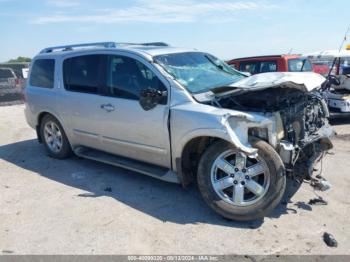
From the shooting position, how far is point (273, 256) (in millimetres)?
3451

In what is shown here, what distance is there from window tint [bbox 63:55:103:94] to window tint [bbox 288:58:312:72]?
22.0 feet

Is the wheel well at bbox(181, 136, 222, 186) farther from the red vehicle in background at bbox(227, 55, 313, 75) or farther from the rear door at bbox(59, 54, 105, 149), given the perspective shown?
the red vehicle in background at bbox(227, 55, 313, 75)

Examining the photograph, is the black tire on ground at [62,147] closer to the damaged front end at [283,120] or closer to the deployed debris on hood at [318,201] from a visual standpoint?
the damaged front end at [283,120]

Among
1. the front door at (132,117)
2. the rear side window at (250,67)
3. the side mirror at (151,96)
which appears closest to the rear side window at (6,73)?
the rear side window at (250,67)

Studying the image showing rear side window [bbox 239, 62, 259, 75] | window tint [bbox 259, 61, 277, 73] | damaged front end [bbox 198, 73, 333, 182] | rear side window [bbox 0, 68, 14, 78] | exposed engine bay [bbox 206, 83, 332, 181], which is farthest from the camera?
rear side window [bbox 0, 68, 14, 78]

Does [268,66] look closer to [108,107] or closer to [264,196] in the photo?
[108,107]

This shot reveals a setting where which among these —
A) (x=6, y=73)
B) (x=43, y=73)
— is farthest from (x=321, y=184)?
(x=6, y=73)

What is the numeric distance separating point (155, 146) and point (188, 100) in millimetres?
762

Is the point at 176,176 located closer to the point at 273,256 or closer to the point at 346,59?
the point at 273,256

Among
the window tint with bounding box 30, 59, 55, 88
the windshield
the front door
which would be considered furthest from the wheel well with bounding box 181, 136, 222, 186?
the window tint with bounding box 30, 59, 55, 88

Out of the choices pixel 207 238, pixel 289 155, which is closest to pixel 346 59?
pixel 289 155

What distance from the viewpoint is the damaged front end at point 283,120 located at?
413 cm

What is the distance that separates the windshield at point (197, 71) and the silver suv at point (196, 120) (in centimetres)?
2

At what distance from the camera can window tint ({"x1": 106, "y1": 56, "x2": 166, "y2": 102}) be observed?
4871mm
